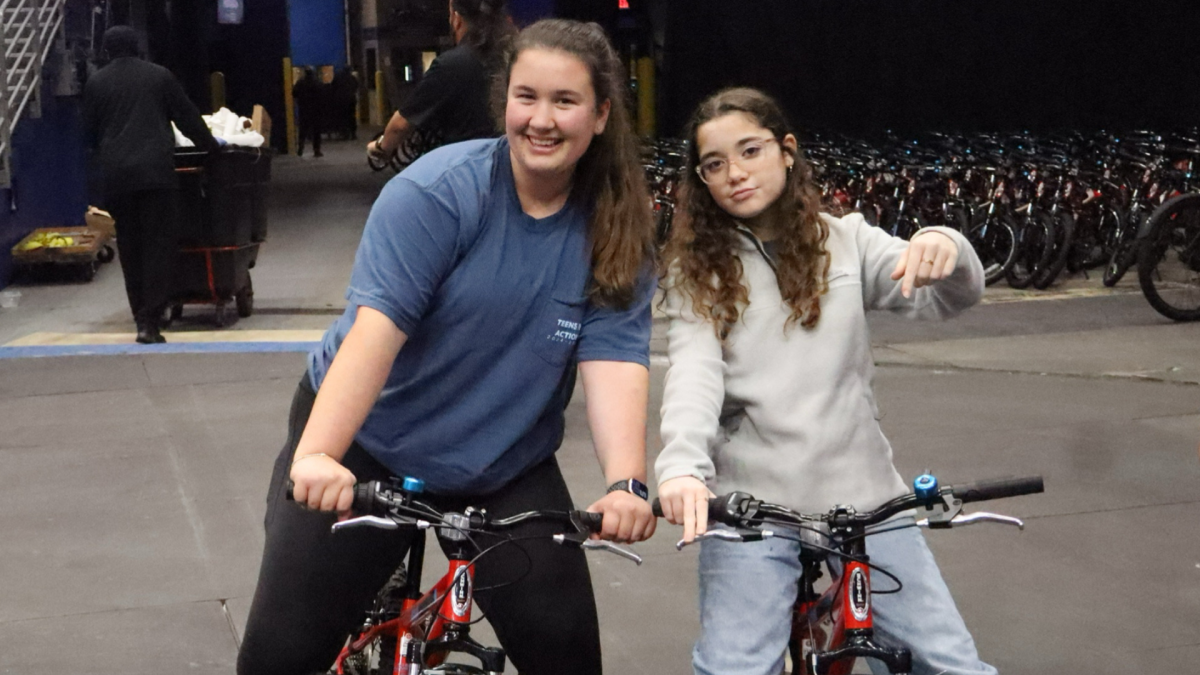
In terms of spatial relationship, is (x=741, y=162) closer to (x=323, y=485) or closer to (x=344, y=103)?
(x=323, y=485)

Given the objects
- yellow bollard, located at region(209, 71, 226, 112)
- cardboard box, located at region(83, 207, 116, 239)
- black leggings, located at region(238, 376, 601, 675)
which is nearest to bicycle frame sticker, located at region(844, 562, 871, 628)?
black leggings, located at region(238, 376, 601, 675)

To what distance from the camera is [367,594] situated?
2992 mm

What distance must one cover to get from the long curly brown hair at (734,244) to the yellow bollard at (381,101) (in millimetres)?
43858

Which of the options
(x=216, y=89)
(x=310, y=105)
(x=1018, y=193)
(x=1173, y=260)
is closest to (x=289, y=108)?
(x=216, y=89)

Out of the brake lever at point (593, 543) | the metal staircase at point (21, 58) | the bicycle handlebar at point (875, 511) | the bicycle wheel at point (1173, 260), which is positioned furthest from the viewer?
the metal staircase at point (21, 58)

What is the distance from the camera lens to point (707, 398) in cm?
290

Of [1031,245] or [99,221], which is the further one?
[99,221]

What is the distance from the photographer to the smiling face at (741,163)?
9.96 ft

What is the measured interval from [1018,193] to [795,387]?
1068 cm

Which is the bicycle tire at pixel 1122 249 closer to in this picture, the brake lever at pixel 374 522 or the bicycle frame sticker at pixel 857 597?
the bicycle frame sticker at pixel 857 597

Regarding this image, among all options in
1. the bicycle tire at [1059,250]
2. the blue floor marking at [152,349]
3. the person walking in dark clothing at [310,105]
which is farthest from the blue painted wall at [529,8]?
the blue floor marking at [152,349]

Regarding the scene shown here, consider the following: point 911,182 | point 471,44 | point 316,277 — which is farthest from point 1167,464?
point 316,277

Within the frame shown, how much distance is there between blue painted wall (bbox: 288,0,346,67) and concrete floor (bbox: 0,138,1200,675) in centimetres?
2845

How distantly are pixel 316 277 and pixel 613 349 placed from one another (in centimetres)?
1058
